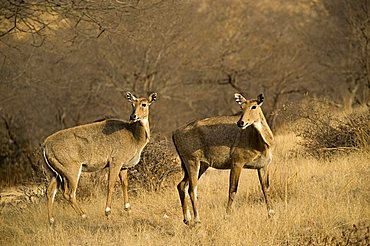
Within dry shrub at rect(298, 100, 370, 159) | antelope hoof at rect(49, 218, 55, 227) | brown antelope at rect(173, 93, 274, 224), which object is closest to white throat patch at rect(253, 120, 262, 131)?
brown antelope at rect(173, 93, 274, 224)

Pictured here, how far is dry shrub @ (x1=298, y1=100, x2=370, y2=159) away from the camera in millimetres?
15336

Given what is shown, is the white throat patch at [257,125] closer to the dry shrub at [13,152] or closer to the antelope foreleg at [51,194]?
the antelope foreleg at [51,194]

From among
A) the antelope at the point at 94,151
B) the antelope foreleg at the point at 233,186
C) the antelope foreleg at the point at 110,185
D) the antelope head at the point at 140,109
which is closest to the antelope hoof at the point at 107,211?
the antelope foreleg at the point at 110,185

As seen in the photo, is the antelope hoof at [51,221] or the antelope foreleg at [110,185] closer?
the antelope hoof at [51,221]

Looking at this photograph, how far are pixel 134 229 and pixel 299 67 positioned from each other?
76.1ft

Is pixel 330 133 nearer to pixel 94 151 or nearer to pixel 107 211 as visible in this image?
pixel 94 151

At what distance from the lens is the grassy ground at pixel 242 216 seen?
10.3m

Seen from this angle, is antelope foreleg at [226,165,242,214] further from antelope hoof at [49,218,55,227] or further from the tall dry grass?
antelope hoof at [49,218,55,227]

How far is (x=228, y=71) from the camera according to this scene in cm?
3394

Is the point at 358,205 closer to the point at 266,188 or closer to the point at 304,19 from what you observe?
the point at 266,188

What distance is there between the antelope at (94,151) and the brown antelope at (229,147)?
6.12ft

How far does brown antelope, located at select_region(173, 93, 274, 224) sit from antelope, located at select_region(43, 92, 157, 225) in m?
1.86

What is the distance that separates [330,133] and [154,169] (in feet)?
13.5

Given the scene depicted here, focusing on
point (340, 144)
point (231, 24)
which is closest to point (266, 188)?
point (340, 144)
